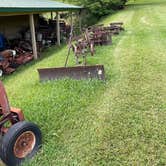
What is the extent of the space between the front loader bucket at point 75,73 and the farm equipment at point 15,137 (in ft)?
9.28

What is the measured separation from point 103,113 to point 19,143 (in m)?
1.72

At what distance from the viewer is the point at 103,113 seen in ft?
15.7

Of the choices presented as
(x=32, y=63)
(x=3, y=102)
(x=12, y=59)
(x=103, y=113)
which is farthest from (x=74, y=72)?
(x=32, y=63)

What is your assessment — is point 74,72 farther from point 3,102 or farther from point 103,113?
point 3,102

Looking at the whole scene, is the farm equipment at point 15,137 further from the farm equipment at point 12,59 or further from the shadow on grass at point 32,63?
the farm equipment at point 12,59

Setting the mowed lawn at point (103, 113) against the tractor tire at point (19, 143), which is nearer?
the tractor tire at point (19, 143)

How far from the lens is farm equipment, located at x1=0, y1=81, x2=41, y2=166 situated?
3354mm

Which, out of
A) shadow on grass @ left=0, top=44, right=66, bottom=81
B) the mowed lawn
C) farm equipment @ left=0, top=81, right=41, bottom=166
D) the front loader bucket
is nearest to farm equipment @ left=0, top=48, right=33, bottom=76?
shadow on grass @ left=0, top=44, right=66, bottom=81

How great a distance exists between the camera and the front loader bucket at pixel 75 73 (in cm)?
632

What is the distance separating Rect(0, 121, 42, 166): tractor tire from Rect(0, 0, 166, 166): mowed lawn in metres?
0.14

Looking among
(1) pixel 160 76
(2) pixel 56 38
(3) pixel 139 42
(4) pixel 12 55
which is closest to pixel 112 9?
(2) pixel 56 38

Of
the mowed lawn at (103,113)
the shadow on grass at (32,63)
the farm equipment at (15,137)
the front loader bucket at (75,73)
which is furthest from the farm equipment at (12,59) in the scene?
the farm equipment at (15,137)

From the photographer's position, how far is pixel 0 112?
3781mm

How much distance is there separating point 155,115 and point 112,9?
80.8 feet
